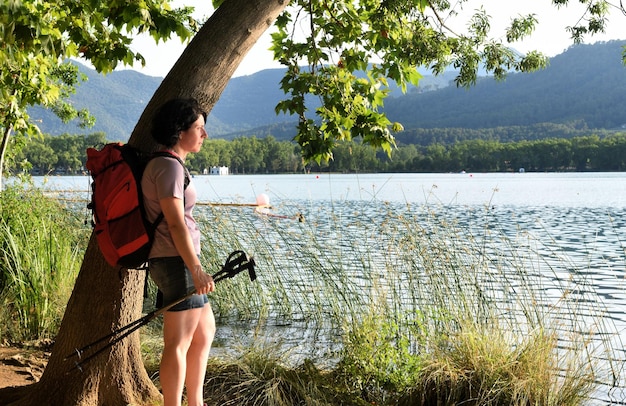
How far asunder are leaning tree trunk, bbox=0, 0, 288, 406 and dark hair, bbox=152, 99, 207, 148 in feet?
1.84

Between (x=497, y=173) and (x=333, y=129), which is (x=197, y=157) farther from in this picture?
(x=333, y=129)

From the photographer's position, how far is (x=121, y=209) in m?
2.82

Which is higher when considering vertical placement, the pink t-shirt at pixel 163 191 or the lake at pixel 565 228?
the pink t-shirt at pixel 163 191

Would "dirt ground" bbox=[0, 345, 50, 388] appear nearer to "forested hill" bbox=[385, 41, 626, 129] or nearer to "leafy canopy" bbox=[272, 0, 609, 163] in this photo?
"leafy canopy" bbox=[272, 0, 609, 163]

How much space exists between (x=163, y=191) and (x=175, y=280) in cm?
38

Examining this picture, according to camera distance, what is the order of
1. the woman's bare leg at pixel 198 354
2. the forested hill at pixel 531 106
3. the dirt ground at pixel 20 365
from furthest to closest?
the forested hill at pixel 531 106 < the dirt ground at pixel 20 365 < the woman's bare leg at pixel 198 354

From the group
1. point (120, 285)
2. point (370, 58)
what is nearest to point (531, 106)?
point (370, 58)

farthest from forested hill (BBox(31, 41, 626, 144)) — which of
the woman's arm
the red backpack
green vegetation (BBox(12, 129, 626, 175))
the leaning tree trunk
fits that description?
the woman's arm

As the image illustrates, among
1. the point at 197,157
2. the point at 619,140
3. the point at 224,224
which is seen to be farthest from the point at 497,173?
the point at 224,224

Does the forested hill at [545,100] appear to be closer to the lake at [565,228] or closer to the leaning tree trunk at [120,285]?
the lake at [565,228]

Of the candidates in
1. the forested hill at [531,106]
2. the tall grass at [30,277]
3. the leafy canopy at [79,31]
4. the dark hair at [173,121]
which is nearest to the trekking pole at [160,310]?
the dark hair at [173,121]

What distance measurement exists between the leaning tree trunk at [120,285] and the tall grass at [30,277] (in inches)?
79.4

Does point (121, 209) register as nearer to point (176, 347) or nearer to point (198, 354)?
point (176, 347)

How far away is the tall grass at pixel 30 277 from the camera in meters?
5.54
